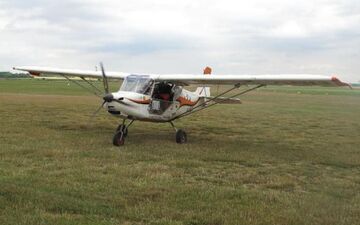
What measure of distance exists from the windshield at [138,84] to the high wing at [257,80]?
45cm

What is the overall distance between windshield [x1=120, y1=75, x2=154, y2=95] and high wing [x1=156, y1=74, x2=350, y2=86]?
446 millimetres

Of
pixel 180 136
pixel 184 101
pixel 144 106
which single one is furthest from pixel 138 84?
pixel 184 101

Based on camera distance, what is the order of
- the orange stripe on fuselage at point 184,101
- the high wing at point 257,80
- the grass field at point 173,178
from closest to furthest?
the grass field at point 173,178, the high wing at point 257,80, the orange stripe on fuselage at point 184,101

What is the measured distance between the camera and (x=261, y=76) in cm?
1359

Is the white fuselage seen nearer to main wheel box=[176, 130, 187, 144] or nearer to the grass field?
the grass field

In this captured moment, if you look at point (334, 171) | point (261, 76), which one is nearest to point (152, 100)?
point (261, 76)

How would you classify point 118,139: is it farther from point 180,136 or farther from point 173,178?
point 173,178

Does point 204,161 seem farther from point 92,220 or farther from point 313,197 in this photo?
point 92,220

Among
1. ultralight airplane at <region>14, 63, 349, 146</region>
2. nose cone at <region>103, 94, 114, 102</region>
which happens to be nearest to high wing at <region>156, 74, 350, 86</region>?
ultralight airplane at <region>14, 63, 349, 146</region>

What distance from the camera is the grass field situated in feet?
21.1

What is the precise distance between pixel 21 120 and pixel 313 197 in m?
14.2

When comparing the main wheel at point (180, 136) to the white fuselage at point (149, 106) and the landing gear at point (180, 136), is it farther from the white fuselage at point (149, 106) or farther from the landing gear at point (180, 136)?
the white fuselage at point (149, 106)

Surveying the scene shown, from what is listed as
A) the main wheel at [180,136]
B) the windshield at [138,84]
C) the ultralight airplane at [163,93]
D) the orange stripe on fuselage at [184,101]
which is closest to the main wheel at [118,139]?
the ultralight airplane at [163,93]

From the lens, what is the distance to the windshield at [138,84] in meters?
14.1
